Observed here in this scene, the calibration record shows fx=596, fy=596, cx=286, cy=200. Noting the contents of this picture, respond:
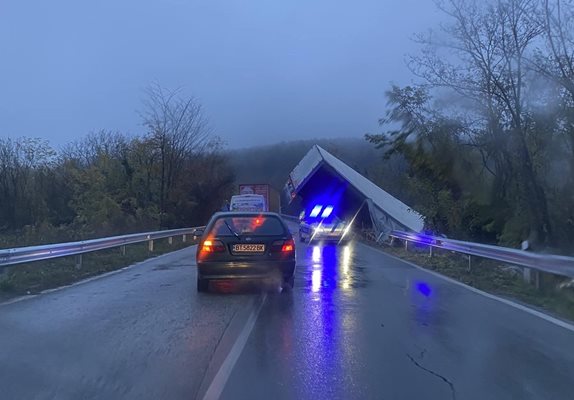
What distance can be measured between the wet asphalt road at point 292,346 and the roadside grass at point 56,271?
129 cm

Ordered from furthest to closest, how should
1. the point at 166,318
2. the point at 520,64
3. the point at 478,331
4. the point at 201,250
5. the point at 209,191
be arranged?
the point at 209,191 → the point at 520,64 → the point at 201,250 → the point at 166,318 → the point at 478,331

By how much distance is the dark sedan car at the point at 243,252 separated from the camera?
11.5 metres

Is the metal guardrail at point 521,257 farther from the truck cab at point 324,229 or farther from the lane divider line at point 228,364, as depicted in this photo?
the truck cab at point 324,229

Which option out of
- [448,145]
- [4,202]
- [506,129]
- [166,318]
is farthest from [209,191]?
[166,318]

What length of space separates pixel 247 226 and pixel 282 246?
31.9 inches

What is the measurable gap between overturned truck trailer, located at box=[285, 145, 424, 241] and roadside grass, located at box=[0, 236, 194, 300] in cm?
1557

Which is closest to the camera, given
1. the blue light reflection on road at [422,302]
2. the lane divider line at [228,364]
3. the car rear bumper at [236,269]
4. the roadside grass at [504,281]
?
the lane divider line at [228,364]

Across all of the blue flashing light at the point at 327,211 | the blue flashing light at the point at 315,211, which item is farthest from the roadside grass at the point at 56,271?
the blue flashing light at the point at 315,211

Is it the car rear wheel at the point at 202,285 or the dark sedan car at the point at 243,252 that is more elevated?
the dark sedan car at the point at 243,252

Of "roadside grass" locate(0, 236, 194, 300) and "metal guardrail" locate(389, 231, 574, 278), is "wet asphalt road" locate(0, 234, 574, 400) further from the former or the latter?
"roadside grass" locate(0, 236, 194, 300)

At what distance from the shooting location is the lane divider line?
5.35m

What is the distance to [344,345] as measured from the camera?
281 inches

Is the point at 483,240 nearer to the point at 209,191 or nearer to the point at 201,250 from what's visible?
the point at 201,250

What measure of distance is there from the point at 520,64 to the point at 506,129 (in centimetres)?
212
